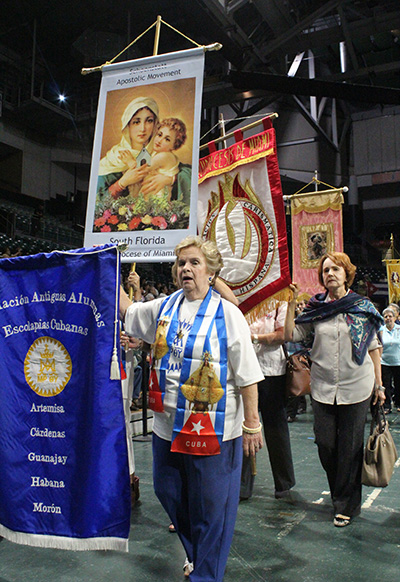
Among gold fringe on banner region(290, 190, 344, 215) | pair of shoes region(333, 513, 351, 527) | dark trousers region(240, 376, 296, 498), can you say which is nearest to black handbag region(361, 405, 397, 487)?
pair of shoes region(333, 513, 351, 527)

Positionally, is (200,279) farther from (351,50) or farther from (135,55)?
(135,55)

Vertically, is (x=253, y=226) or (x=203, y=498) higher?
(x=253, y=226)

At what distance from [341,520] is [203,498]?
1441 mm

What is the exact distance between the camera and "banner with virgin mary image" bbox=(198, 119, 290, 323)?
11.0 ft

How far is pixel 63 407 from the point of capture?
2.13m

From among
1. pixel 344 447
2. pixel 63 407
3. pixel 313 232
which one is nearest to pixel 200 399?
pixel 63 407

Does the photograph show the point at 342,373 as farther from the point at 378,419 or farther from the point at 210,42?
the point at 210,42

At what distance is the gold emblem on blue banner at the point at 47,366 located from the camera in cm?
216

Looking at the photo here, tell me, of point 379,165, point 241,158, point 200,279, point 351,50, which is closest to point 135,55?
point 351,50

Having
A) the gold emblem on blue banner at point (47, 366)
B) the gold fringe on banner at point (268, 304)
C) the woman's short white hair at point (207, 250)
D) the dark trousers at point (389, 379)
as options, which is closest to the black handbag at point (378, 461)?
the gold fringe on banner at point (268, 304)

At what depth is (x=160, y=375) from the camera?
7.27ft

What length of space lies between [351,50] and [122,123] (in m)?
15.0

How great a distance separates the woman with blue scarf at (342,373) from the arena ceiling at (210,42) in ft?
30.0

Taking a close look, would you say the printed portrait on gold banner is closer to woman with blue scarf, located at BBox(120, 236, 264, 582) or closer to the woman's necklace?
woman with blue scarf, located at BBox(120, 236, 264, 582)
